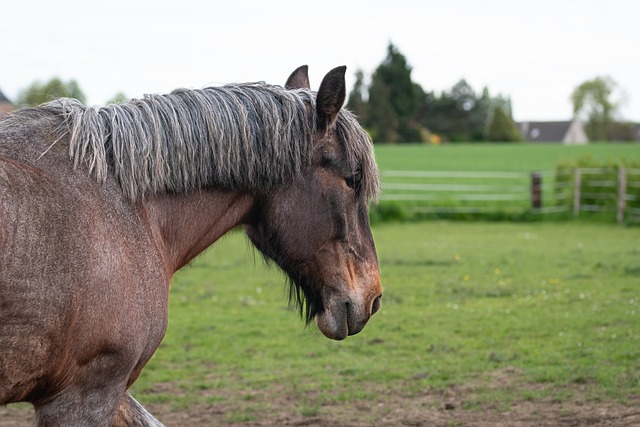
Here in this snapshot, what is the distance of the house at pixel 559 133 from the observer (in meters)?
107

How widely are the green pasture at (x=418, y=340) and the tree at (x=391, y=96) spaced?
55519 millimetres

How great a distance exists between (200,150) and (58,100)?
0.68 metres

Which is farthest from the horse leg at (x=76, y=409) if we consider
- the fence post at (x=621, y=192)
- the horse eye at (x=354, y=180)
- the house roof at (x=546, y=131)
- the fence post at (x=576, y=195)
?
the house roof at (x=546, y=131)

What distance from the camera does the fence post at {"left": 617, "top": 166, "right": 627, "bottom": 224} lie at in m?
22.2

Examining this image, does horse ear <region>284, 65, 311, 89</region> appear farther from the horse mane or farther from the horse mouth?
the horse mouth

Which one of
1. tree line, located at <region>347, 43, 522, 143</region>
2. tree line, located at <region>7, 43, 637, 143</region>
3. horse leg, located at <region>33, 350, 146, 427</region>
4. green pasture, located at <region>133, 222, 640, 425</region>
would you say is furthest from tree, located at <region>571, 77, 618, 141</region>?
horse leg, located at <region>33, 350, 146, 427</region>

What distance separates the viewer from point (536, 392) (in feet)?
21.2

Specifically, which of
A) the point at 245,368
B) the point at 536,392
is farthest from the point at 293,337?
the point at 536,392

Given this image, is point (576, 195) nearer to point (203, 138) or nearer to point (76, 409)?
point (203, 138)

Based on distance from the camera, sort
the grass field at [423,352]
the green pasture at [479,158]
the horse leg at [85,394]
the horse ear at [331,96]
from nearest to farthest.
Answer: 1. the horse leg at [85,394]
2. the horse ear at [331,96]
3. the grass field at [423,352]
4. the green pasture at [479,158]

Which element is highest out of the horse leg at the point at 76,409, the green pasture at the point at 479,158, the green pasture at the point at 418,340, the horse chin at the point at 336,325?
the horse chin at the point at 336,325

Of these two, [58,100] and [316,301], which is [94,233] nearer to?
[58,100]

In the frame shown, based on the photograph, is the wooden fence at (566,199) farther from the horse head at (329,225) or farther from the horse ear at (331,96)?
the horse ear at (331,96)

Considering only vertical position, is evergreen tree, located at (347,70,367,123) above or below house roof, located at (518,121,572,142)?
above
